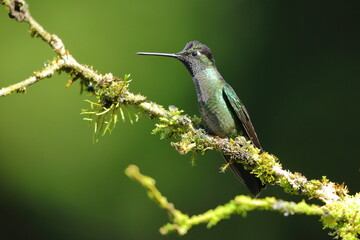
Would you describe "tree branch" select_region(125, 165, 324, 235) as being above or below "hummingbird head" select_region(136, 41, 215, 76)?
below

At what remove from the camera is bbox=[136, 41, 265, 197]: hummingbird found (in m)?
3.36

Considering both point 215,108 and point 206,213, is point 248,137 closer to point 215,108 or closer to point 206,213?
point 215,108

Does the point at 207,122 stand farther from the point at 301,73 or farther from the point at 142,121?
the point at 301,73

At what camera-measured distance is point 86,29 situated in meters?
5.83

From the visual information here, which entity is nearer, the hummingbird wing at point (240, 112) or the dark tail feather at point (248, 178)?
the dark tail feather at point (248, 178)

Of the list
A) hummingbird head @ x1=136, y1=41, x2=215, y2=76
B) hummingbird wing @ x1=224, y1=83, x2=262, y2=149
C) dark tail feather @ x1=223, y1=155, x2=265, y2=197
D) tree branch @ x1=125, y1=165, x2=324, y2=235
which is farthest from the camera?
hummingbird head @ x1=136, y1=41, x2=215, y2=76

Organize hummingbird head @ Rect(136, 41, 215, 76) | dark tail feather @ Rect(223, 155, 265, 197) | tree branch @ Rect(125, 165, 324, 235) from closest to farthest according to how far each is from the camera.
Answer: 1. tree branch @ Rect(125, 165, 324, 235)
2. dark tail feather @ Rect(223, 155, 265, 197)
3. hummingbird head @ Rect(136, 41, 215, 76)

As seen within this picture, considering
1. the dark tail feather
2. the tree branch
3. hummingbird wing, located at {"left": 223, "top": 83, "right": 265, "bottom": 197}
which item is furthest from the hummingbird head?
the tree branch

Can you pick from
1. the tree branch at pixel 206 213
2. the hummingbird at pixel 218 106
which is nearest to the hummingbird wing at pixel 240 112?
the hummingbird at pixel 218 106

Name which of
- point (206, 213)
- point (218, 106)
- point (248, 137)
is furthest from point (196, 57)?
point (206, 213)

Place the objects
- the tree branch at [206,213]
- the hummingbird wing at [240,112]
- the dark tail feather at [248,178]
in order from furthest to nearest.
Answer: the hummingbird wing at [240,112], the dark tail feather at [248,178], the tree branch at [206,213]

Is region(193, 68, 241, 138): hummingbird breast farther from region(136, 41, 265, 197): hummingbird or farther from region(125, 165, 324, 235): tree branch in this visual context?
region(125, 165, 324, 235): tree branch

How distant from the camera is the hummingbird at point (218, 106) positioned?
11.0 feet

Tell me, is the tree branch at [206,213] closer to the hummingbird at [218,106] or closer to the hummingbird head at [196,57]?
the hummingbird at [218,106]
